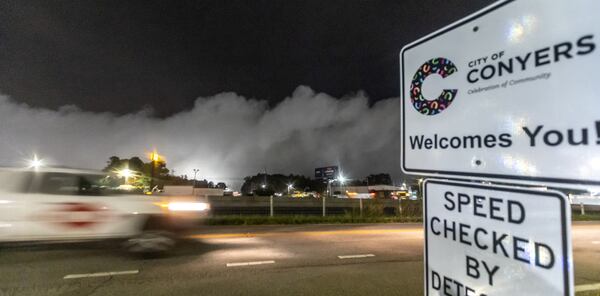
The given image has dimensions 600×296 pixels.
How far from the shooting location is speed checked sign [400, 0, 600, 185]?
3.34ft

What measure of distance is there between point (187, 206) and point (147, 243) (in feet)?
3.77

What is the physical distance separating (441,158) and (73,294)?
5829 millimetres

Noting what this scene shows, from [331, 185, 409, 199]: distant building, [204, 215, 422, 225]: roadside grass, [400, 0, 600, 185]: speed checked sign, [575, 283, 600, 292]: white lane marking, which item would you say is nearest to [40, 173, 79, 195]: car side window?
[204, 215, 422, 225]: roadside grass

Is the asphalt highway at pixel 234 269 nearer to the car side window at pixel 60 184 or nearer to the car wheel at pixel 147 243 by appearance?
the car wheel at pixel 147 243

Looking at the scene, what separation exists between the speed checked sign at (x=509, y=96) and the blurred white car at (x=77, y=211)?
7473mm

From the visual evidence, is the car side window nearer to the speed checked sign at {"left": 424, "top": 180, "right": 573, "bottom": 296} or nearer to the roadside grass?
the roadside grass

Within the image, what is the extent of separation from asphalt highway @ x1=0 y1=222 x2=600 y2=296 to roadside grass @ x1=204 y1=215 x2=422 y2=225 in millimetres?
3590

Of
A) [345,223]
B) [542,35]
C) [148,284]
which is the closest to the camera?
[542,35]

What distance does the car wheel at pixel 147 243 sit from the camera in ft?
25.5

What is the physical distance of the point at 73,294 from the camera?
17.6 ft

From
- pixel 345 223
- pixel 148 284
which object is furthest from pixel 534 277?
pixel 345 223

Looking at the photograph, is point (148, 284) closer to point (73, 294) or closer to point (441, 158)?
point (73, 294)

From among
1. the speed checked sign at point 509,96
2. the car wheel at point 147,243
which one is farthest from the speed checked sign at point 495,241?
the car wheel at point 147,243

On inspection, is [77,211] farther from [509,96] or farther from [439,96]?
[509,96]
